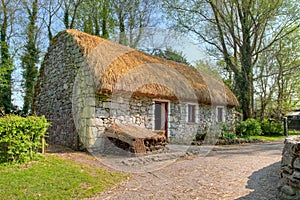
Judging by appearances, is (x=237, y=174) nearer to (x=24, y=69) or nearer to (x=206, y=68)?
(x=24, y=69)

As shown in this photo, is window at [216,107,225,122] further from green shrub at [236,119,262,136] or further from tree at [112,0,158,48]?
tree at [112,0,158,48]

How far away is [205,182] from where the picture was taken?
18.3 feet

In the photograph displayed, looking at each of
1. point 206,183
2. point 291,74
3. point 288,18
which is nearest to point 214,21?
point 288,18

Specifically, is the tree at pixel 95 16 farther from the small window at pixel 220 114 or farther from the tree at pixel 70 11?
the small window at pixel 220 114

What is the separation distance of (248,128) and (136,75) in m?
9.61

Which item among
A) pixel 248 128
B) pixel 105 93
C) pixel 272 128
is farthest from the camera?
pixel 272 128

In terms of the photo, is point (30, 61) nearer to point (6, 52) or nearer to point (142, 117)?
point (6, 52)

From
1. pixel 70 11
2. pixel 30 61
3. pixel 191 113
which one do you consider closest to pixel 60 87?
pixel 191 113

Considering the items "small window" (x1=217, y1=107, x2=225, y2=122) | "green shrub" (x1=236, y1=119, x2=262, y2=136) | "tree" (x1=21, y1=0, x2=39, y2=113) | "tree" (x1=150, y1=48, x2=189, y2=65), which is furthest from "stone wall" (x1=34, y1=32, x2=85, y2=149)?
"green shrub" (x1=236, y1=119, x2=262, y2=136)

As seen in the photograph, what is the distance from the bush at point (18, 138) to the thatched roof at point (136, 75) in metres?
2.74

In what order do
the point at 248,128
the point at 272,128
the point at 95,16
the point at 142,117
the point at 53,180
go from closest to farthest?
the point at 53,180 < the point at 142,117 < the point at 248,128 < the point at 272,128 < the point at 95,16

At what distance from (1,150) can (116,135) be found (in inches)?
131

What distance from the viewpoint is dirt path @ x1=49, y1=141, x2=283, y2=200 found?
478 centimetres

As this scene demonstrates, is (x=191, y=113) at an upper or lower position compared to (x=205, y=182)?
upper
